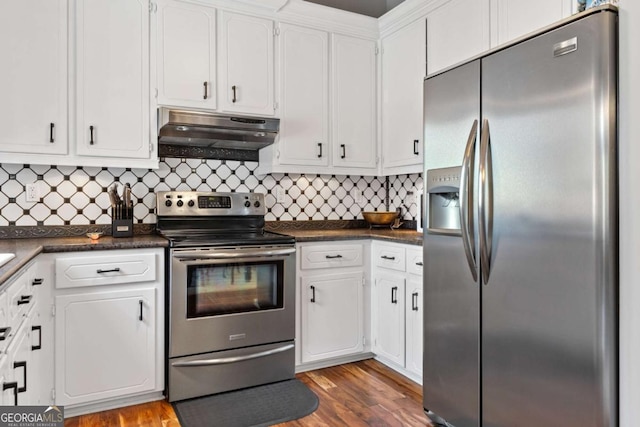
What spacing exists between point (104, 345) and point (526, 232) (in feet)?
7.10

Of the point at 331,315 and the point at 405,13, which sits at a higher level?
the point at 405,13

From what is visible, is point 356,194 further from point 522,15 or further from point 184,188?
point 522,15

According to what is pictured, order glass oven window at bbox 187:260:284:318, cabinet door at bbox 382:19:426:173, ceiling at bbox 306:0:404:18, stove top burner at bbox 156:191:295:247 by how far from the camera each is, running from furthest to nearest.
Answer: ceiling at bbox 306:0:404:18, cabinet door at bbox 382:19:426:173, stove top burner at bbox 156:191:295:247, glass oven window at bbox 187:260:284:318

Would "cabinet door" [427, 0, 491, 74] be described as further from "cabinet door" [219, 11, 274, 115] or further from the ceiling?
"cabinet door" [219, 11, 274, 115]

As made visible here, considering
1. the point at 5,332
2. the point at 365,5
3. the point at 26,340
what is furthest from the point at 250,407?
the point at 365,5

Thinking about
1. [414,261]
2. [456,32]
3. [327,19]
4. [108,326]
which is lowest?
[108,326]

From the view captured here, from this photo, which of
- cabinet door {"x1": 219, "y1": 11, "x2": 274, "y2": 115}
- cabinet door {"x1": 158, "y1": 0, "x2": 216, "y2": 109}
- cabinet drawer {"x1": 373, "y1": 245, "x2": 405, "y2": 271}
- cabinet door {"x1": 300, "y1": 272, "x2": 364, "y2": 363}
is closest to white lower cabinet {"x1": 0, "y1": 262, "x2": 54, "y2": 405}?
cabinet door {"x1": 158, "y1": 0, "x2": 216, "y2": 109}

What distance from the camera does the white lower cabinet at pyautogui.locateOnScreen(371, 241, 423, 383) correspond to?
9.08 feet

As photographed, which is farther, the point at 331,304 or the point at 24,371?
the point at 331,304

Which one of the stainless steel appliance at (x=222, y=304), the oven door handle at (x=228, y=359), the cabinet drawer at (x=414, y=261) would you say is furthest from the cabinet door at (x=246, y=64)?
the oven door handle at (x=228, y=359)

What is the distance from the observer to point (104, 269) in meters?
2.43

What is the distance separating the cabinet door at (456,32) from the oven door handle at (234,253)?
1.59 m

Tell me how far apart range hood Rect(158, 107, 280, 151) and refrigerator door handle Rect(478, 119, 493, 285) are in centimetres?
147

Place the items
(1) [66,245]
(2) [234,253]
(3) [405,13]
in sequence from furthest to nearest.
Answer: (3) [405,13], (2) [234,253], (1) [66,245]
